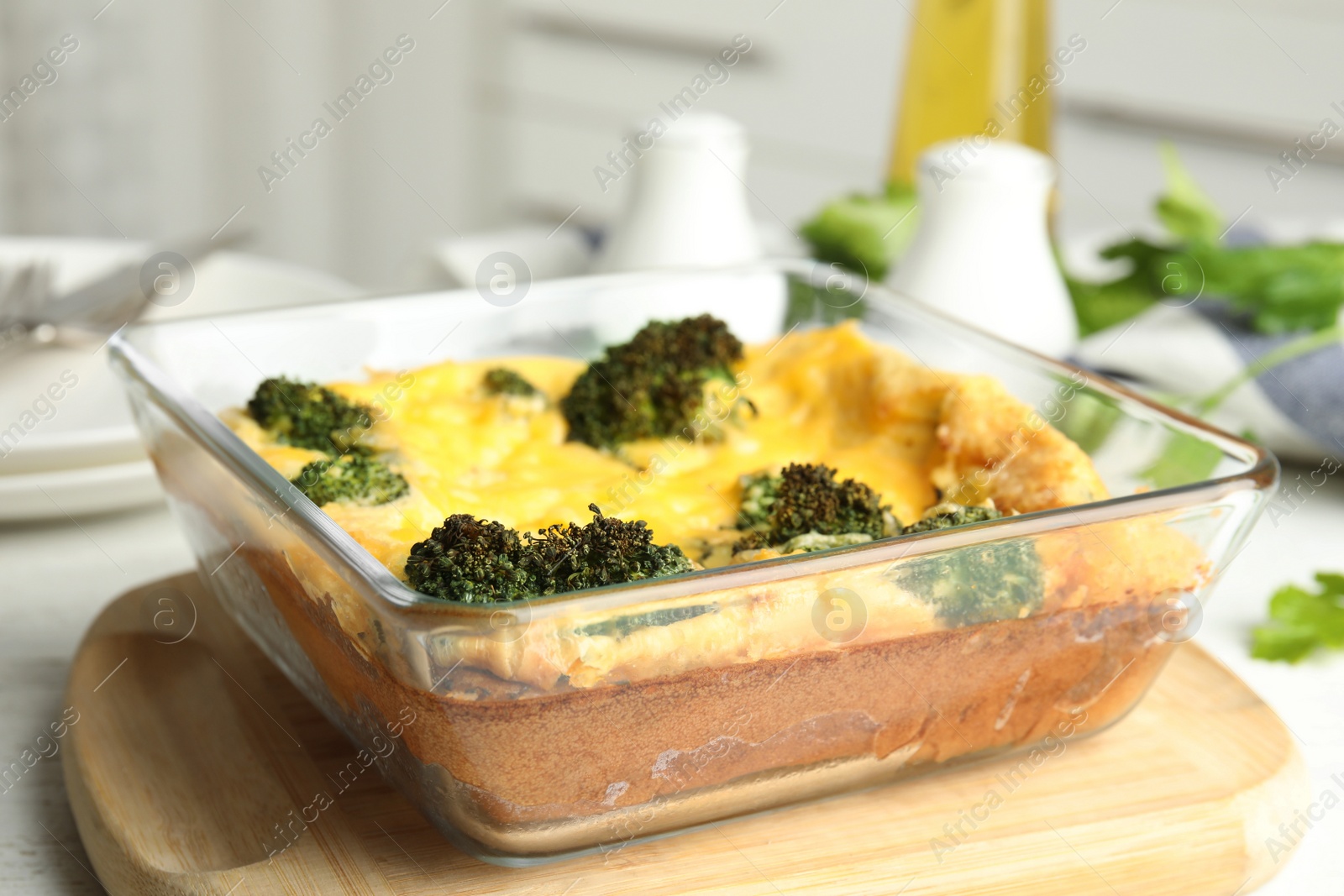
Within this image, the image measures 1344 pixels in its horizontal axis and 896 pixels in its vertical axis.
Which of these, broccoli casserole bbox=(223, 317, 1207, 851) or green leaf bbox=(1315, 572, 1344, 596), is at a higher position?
green leaf bbox=(1315, 572, 1344, 596)

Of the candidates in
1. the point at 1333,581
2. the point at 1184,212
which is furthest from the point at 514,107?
the point at 1333,581

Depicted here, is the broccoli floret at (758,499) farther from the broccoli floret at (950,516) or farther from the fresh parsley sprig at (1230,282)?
the fresh parsley sprig at (1230,282)

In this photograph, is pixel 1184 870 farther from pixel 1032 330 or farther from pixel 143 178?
pixel 143 178

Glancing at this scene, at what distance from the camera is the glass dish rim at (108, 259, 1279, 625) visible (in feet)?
3.06

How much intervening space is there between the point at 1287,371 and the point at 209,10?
4.77m

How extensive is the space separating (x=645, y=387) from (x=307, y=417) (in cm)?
40

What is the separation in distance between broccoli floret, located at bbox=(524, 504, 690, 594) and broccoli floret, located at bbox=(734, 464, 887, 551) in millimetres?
200

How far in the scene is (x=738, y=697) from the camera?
3.45 ft

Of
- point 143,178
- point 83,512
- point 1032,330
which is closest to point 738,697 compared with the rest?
point 83,512

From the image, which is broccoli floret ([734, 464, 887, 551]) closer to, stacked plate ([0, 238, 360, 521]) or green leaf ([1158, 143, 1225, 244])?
stacked plate ([0, 238, 360, 521])

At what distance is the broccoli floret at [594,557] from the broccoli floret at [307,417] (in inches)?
16.1

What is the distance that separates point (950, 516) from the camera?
1283 mm

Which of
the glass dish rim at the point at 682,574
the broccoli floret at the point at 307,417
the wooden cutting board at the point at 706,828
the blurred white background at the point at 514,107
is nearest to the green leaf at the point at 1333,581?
the wooden cutting board at the point at 706,828

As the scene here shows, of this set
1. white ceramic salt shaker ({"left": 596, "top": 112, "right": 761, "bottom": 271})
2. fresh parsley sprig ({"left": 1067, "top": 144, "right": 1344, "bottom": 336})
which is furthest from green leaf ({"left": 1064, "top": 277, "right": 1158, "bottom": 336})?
white ceramic salt shaker ({"left": 596, "top": 112, "right": 761, "bottom": 271})
